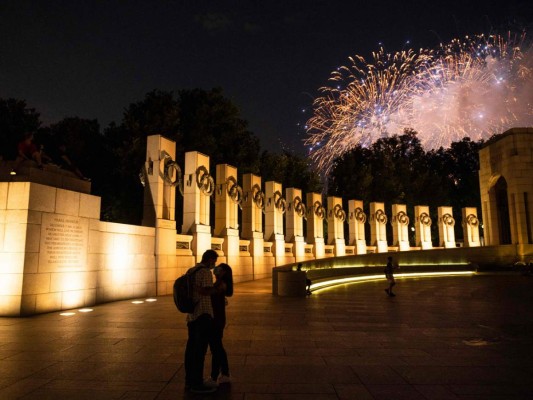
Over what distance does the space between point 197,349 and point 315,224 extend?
1114 inches

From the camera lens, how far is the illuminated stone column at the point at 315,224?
109 ft

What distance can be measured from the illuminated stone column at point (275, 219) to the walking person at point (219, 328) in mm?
22281

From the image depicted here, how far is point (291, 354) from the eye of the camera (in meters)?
7.62

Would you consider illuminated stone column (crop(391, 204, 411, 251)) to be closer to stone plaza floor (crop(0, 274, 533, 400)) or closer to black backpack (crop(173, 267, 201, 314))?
stone plaza floor (crop(0, 274, 533, 400))

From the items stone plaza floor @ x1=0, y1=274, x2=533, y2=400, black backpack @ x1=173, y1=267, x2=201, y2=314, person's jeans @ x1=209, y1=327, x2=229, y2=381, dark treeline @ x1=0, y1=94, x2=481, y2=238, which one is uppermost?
dark treeline @ x1=0, y1=94, x2=481, y2=238

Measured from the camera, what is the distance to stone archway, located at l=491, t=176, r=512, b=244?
39.8 metres

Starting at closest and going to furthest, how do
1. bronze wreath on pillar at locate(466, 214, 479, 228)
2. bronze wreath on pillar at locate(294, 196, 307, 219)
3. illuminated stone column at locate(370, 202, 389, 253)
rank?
1. bronze wreath on pillar at locate(294, 196, 307, 219)
2. illuminated stone column at locate(370, 202, 389, 253)
3. bronze wreath on pillar at locate(466, 214, 479, 228)

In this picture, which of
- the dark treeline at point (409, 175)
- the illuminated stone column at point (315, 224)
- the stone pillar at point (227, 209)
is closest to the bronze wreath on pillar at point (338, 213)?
the illuminated stone column at point (315, 224)

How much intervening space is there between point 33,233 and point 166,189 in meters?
7.93

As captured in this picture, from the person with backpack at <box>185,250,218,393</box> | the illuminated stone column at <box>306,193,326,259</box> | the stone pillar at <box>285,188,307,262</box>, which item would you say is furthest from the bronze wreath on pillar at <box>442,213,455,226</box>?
the person with backpack at <box>185,250,218,393</box>

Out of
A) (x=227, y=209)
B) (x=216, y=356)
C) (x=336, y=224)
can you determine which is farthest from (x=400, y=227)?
(x=216, y=356)

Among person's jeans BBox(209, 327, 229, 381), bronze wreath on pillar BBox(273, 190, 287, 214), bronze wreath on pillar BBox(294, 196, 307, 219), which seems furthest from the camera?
bronze wreath on pillar BBox(294, 196, 307, 219)

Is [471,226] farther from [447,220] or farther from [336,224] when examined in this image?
[336,224]

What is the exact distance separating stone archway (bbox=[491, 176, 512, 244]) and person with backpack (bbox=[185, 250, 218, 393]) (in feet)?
132
